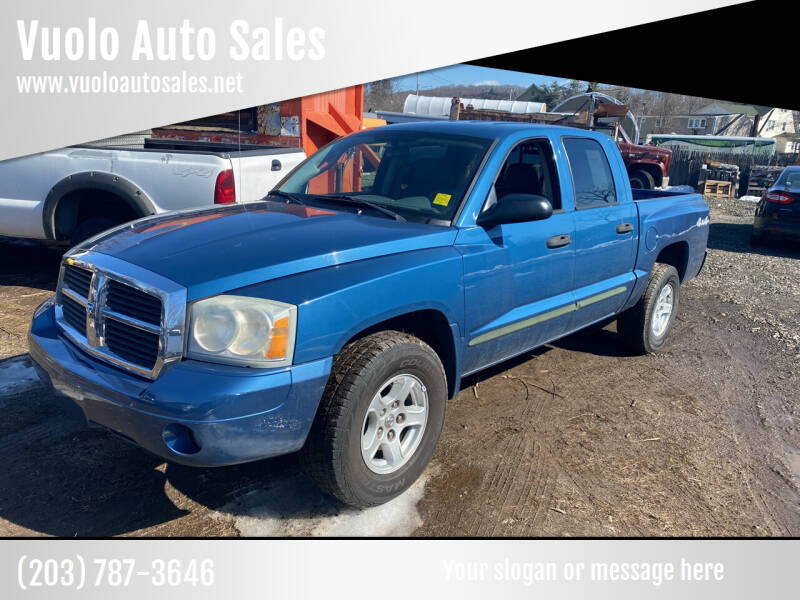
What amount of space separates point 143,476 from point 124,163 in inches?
128

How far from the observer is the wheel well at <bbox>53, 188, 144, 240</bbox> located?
5.84 meters

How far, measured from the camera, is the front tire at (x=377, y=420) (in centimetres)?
275

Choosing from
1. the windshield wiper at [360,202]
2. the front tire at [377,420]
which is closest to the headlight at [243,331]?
the front tire at [377,420]

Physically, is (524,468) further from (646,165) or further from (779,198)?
(646,165)

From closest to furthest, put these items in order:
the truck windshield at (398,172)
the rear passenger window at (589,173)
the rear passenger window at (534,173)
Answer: the truck windshield at (398,172)
the rear passenger window at (534,173)
the rear passenger window at (589,173)

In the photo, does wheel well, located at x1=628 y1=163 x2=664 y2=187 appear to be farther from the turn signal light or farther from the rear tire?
the turn signal light

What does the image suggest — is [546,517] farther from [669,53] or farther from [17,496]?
[669,53]

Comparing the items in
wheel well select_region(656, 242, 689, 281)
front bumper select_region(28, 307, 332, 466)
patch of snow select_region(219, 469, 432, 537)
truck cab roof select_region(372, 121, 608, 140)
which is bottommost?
patch of snow select_region(219, 469, 432, 537)

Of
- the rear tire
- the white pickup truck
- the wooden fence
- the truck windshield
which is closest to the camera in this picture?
the truck windshield

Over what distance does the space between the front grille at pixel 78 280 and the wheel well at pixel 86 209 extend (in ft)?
8.80

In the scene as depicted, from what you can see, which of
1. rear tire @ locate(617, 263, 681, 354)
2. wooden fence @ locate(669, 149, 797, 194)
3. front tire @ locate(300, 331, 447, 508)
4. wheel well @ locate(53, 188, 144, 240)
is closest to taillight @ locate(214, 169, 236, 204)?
wheel well @ locate(53, 188, 144, 240)

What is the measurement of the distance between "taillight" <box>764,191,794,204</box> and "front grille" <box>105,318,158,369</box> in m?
12.1

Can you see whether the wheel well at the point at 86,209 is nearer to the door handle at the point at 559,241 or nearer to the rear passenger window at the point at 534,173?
the rear passenger window at the point at 534,173

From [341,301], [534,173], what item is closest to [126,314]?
[341,301]
